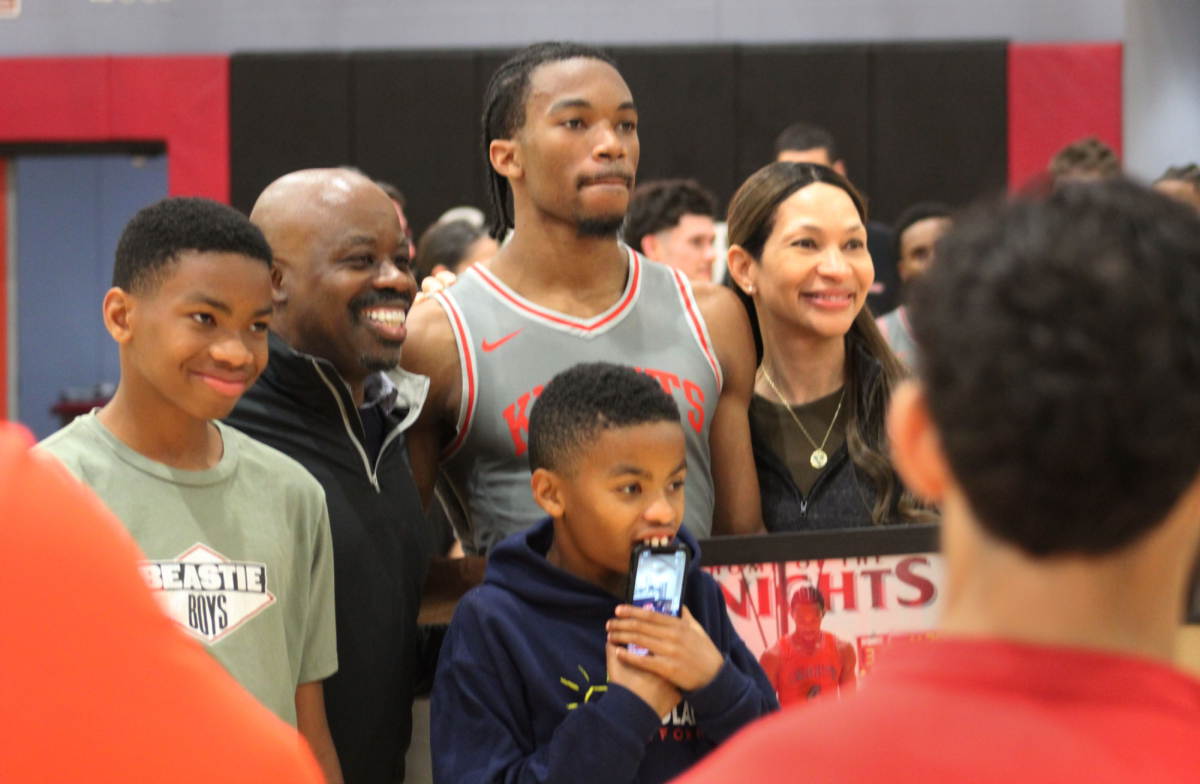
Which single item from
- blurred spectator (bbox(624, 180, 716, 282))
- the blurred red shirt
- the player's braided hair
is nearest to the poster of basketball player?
the player's braided hair

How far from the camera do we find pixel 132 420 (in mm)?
1934

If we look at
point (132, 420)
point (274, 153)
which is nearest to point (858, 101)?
point (274, 153)

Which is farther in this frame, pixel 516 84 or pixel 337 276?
pixel 516 84

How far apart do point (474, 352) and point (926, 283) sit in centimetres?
177

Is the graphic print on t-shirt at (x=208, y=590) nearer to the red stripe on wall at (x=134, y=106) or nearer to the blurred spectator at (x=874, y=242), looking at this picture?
the blurred spectator at (x=874, y=242)

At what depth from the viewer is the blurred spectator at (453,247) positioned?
475 centimetres

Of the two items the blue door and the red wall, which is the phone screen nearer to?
the red wall

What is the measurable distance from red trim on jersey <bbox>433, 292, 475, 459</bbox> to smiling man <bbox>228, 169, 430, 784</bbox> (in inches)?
4.1

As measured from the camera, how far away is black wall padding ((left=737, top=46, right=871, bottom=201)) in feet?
27.2

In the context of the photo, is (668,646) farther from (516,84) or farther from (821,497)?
(516,84)

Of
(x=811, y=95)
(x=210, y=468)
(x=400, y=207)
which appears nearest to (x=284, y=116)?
(x=811, y=95)

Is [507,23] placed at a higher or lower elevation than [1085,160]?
higher

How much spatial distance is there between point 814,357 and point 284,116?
21.9 ft

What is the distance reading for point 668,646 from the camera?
6.21ft
